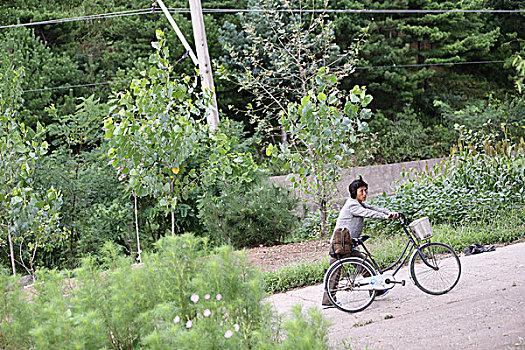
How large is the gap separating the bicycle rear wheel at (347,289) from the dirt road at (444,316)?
0.10 metres

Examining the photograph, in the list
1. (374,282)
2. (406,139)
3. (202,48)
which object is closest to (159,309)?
(374,282)

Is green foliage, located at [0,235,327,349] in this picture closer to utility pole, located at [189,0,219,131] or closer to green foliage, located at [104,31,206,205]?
green foliage, located at [104,31,206,205]

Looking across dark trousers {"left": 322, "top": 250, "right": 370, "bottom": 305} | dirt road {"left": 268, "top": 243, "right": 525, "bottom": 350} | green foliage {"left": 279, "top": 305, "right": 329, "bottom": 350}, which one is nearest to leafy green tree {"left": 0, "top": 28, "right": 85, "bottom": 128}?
dirt road {"left": 268, "top": 243, "right": 525, "bottom": 350}

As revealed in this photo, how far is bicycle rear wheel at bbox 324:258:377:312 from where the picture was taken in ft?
19.8

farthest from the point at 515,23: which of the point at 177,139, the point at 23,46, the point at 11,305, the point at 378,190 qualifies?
the point at 11,305

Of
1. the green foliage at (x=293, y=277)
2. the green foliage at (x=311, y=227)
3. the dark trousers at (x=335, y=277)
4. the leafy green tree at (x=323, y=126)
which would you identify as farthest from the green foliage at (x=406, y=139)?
the dark trousers at (x=335, y=277)

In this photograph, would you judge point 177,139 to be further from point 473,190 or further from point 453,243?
point 473,190

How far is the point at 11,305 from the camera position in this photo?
3.64 metres

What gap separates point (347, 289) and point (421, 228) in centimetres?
104

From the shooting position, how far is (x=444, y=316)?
538cm

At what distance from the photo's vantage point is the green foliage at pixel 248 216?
10008mm

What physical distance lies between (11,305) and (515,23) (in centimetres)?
2729

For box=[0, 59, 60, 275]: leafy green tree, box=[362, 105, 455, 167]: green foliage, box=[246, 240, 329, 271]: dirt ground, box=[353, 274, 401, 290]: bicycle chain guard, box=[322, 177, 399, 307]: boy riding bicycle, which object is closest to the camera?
box=[353, 274, 401, 290]: bicycle chain guard

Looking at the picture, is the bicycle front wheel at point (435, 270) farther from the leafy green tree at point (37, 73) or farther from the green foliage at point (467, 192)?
the leafy green tree at point (37, 73)
